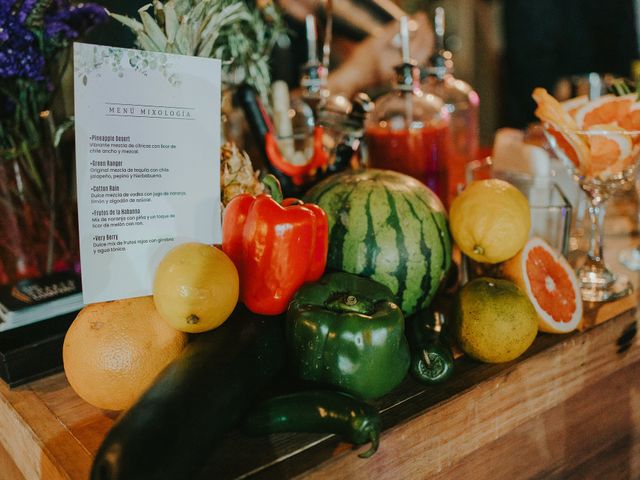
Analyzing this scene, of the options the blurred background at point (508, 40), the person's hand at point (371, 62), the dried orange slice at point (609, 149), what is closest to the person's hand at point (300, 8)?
the blurred background at point (508, 40)

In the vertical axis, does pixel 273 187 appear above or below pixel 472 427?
above

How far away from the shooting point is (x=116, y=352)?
0.62 m

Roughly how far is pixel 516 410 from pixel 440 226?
30cm

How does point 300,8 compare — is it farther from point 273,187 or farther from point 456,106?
point 273,187

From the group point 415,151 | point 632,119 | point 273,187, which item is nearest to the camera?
point 273,187

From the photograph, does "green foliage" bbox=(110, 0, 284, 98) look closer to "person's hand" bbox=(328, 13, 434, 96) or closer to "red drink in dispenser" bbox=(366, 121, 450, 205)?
"red drink in dispenser" bbox=(366, 121, 450, 205)

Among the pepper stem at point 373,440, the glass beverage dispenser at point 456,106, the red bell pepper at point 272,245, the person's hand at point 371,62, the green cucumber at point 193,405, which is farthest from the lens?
the person's hand at point 371,62

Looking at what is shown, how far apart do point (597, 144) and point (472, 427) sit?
0.53 m

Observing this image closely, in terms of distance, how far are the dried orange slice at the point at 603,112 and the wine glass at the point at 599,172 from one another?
4 cm

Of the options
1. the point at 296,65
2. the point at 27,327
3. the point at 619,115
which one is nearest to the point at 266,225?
the point at 27,327

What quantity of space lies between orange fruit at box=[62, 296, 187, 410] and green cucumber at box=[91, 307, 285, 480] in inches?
1.8

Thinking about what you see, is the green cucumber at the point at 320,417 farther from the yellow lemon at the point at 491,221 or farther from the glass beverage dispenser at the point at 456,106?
the glass beverage dispenser at the point at 456,106

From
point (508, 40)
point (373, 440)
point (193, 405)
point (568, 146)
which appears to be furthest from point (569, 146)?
point (508, 40)

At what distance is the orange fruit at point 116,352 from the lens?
62cm
